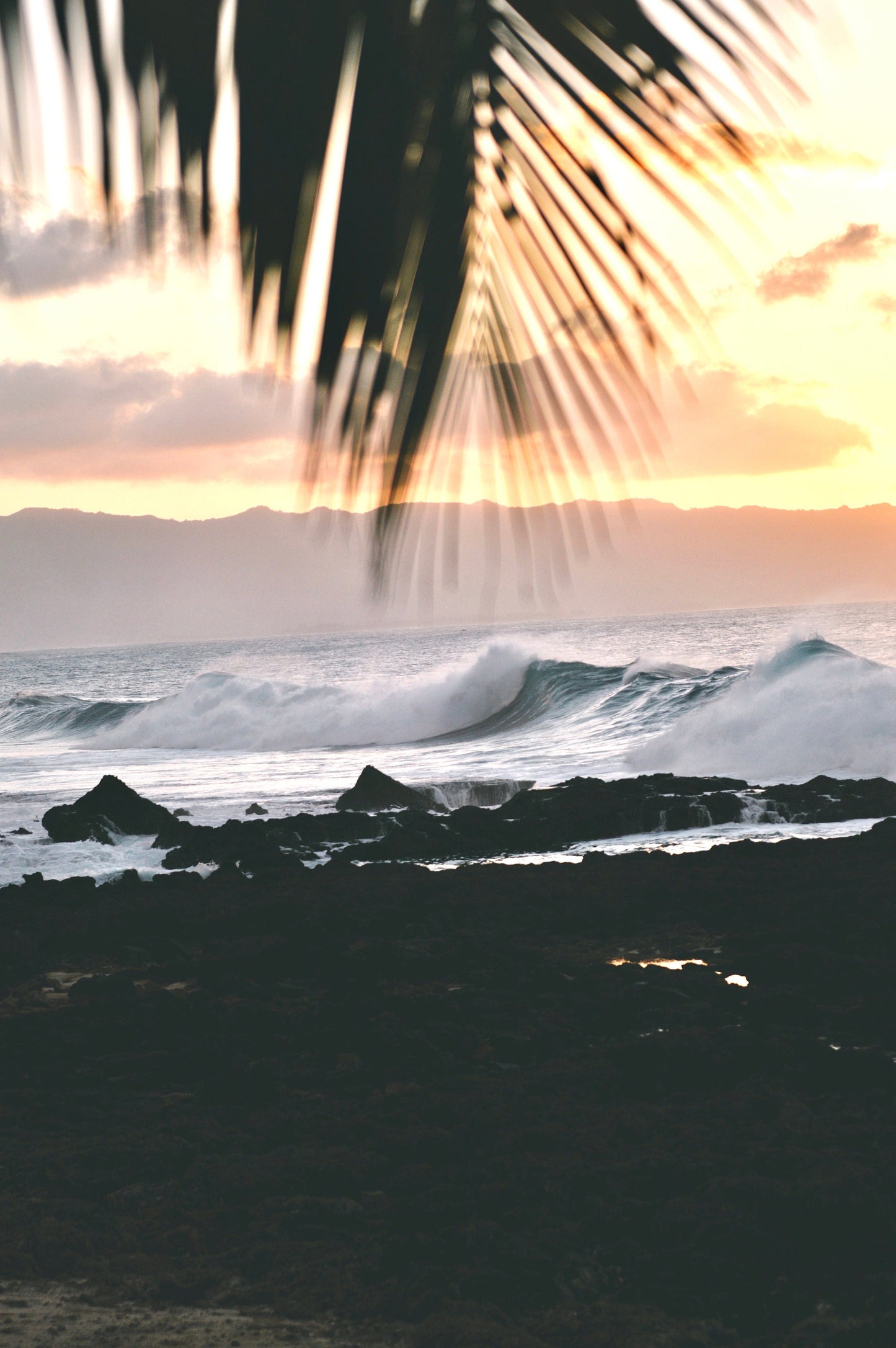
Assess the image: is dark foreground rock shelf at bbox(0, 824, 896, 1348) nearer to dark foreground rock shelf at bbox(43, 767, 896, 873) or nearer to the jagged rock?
dark foreground rock shelf at bbox(43, 767, 896, 873)

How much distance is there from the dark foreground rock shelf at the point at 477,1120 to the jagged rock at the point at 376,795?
7.20 m

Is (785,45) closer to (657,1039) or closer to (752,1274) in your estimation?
(752,1274)

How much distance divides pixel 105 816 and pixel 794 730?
480 inches

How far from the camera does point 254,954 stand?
26.5 feet

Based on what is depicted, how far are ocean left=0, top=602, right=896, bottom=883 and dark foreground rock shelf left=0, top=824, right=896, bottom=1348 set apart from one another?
95.5 inches

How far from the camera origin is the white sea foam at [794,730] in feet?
65.8

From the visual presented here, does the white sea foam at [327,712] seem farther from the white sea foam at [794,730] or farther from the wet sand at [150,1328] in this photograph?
the wet sand at [150,1328]

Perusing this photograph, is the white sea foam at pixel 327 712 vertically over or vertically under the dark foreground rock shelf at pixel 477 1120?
over

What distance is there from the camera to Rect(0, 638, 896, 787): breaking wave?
68.5 ft

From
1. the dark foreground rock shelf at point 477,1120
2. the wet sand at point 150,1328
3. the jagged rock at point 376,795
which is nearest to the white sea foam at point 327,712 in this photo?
the jagged rock at point 376,795

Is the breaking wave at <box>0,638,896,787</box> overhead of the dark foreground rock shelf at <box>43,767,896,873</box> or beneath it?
overhead

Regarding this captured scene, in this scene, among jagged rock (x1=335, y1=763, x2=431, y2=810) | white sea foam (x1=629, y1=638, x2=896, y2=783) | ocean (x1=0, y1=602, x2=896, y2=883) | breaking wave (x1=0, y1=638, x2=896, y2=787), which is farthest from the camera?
breaking wave (x1=0, y1=638, x2=896, y2=787)

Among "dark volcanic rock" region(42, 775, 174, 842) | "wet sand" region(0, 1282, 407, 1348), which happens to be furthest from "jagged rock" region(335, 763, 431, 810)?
"wet sand" region(0, 1282, 407, 1348)

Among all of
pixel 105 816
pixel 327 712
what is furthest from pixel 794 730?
pixel 327 712
